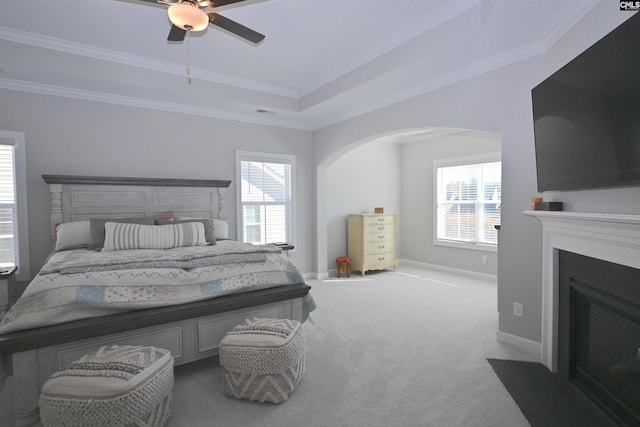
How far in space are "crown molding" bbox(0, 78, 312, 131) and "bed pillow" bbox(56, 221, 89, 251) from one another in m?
1.52

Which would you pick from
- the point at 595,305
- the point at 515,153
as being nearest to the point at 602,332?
the point at 595,305

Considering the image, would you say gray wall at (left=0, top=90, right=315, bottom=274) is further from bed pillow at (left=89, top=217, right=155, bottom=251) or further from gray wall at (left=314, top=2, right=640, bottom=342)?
gray wall at (left=314, top=2, right=640, bottom=342)

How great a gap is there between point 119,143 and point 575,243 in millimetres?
4727

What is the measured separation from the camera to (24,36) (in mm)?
3115

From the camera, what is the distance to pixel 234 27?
7.83 ft

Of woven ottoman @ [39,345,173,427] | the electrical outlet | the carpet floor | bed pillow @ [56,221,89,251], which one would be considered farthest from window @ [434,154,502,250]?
bed pillow @ [56,221,89,251]

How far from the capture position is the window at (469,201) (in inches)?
209

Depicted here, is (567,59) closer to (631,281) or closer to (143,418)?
(631,281)

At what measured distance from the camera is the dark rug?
1.91 m

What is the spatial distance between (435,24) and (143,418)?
351cm

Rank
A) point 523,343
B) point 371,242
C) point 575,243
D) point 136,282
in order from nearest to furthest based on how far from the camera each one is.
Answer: point 575,243, point 136,282, point 523,343, point 371,242

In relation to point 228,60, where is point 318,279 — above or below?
below

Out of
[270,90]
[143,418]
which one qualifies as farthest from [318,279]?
[143,418]

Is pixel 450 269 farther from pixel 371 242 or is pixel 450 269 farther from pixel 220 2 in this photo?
pixel 220 2
